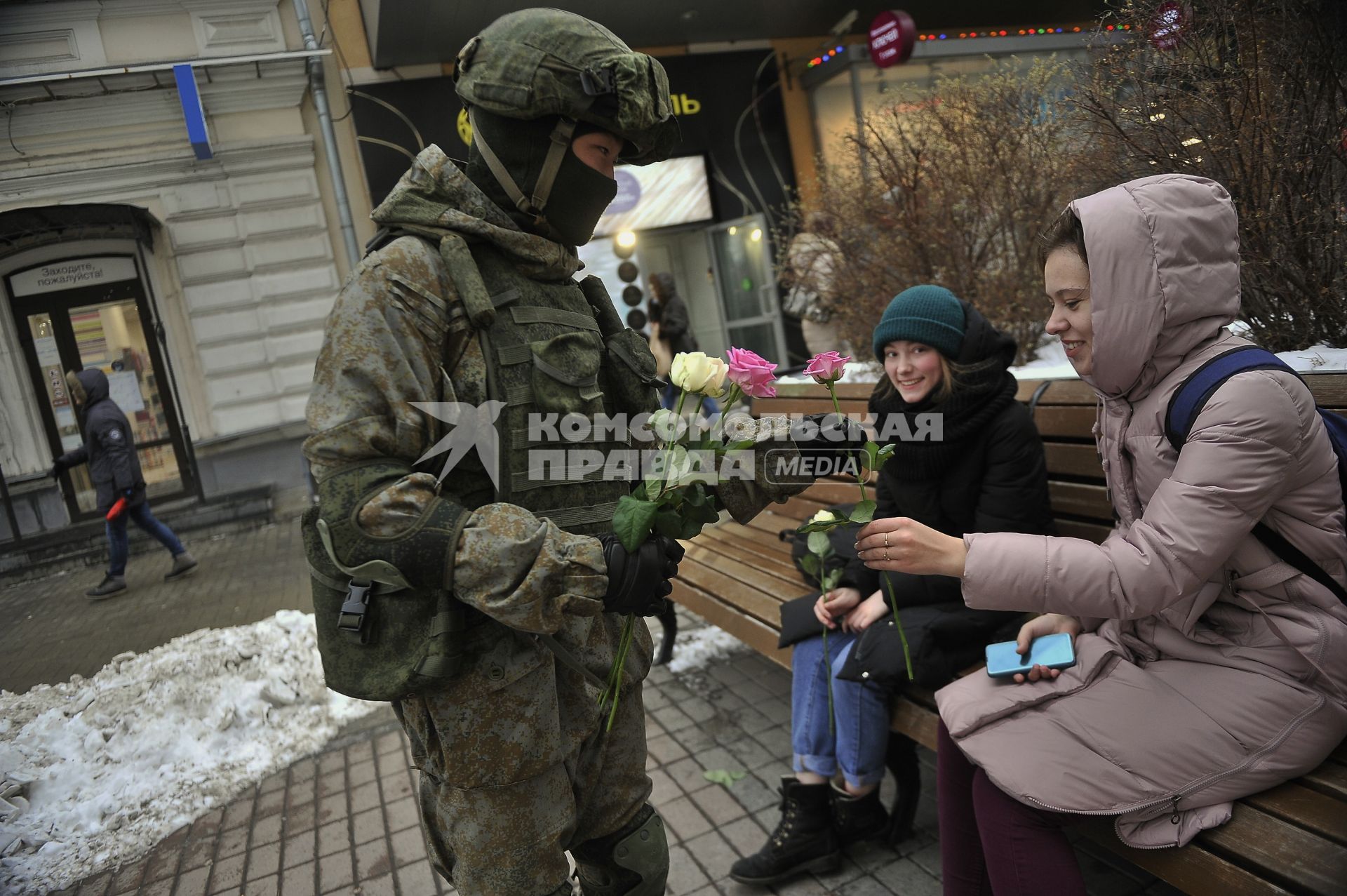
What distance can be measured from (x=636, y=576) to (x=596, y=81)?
0.91 metres

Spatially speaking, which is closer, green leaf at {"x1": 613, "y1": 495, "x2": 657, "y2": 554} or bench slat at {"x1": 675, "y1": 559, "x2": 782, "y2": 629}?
green leaf at {"x1": 613, "y1": 495, "x2": 657, "y2": 554}

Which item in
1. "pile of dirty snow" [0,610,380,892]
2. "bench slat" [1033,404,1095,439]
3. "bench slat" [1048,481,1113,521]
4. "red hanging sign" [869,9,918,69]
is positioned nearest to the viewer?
"bench slat" [1048,481,1113,521]

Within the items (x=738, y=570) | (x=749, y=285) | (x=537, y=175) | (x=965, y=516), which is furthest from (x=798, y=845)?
(x=749, y=285)

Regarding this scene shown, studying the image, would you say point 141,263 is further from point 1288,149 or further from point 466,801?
point 1288,149

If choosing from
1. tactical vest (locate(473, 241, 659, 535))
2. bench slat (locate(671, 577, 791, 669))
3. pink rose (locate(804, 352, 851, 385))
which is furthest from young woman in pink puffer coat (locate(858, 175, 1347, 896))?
bench slat (locate(671, 577, 791, 669))

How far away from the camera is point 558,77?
4.94ft

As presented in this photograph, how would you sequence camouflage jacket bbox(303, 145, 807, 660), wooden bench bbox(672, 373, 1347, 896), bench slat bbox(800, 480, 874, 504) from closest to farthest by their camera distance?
camouflage jacket bbox(303, 145, 807, 660) < wooden bench bbox(672, 373, 1347, 896) < bench slat bbox(800, 480, 874, 504)

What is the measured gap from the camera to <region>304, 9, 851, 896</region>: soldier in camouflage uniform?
135 cm

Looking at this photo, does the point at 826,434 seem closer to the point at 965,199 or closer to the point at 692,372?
the point at 692,372

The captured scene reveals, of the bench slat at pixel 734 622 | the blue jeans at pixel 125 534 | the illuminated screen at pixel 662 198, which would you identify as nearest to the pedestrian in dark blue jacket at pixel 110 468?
the blue jeans at pixel 125 534

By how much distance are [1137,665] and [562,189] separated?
1670mm

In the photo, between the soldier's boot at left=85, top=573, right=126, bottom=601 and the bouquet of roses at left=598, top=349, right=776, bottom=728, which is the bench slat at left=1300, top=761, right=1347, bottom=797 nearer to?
the bouquet of roses at left=598, top=349, right=776, bottom=728

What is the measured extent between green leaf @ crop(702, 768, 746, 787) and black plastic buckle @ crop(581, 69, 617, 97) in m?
2.62

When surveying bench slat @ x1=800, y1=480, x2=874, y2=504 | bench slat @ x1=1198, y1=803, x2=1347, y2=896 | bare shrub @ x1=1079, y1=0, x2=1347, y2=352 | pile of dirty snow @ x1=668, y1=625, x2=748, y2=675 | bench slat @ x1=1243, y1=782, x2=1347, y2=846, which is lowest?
pile of dirty snow @ x1=668, y1=625, x2=748, y2=675
